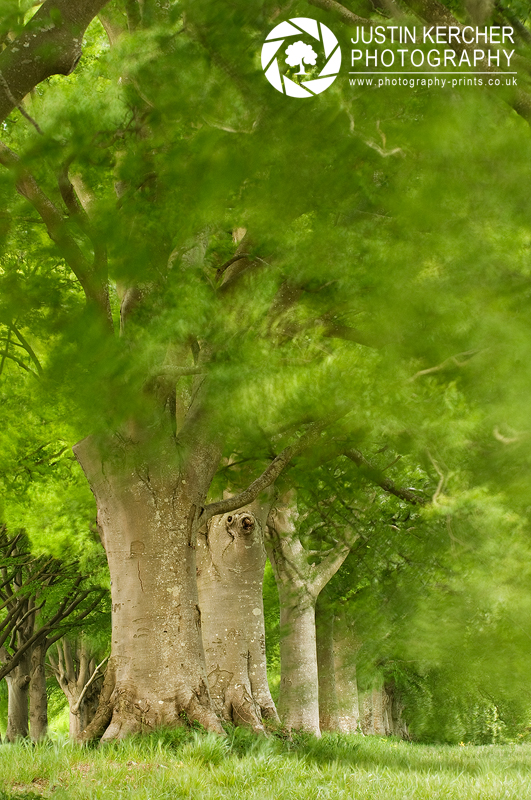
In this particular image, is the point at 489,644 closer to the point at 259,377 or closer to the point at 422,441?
the point at 422,441

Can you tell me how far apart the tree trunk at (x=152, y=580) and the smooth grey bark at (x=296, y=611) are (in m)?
4.61

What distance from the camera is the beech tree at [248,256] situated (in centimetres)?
498

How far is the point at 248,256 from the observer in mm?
7133

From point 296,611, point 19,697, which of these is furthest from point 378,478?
point 19,697

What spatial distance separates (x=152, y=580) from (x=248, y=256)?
3.37 metres

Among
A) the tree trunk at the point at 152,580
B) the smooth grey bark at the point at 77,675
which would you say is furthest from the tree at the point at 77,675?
the tree trunk at the point at 152,580

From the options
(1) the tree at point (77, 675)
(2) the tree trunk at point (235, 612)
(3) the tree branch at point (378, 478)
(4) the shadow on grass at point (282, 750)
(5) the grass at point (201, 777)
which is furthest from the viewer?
(1) the tree at point (77, 675)

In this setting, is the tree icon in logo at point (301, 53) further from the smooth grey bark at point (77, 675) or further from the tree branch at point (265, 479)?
the smooth grey bark at point (77, 675)

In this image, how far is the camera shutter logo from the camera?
5.56 m

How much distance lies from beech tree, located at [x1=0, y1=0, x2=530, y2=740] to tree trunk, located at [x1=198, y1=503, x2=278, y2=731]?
1917 millimetres

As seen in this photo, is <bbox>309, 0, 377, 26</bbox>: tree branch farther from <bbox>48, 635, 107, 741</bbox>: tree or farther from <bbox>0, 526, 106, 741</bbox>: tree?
<bbox>48, 635, 107, 741</bbox>: tree

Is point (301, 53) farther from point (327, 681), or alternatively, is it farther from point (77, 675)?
point (77, 675)

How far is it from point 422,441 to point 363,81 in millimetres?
2950

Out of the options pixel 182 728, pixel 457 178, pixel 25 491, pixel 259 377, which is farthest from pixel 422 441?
pixel 25 491
